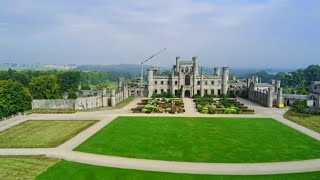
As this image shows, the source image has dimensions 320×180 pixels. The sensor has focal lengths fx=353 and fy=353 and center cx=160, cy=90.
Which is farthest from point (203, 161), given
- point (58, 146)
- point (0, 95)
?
point (0, 95)

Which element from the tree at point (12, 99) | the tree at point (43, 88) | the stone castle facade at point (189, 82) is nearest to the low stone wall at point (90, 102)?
the tree at point (12, 99)

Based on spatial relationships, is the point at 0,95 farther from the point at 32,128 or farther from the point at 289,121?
the point at 289,121

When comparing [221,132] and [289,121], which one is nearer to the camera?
[221,132]

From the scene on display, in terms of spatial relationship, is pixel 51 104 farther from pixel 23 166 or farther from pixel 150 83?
pixel 23 166

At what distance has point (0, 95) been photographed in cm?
6356

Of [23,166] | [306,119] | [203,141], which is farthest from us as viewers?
[306,119]

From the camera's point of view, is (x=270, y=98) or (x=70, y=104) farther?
(x=270, y=98)

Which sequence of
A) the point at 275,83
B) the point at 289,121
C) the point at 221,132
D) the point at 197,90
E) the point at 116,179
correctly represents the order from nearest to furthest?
1. the point at 116,179
2. the point at 221,132
3. the point at 289,121
4. the point at 275,83
5. the point at 197,90

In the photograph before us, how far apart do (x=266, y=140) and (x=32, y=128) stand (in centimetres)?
3095

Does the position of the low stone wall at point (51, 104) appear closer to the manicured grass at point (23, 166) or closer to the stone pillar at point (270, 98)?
the manicured grass at point (23, 166)

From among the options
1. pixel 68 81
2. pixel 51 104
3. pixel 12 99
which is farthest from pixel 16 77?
pixel 12 99

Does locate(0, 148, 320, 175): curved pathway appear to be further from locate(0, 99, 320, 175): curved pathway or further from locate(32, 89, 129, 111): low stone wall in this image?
locate(32, 89, 129, 111): low stone wall

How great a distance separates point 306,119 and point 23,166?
44.5 metres

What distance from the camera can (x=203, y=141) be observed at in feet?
132
